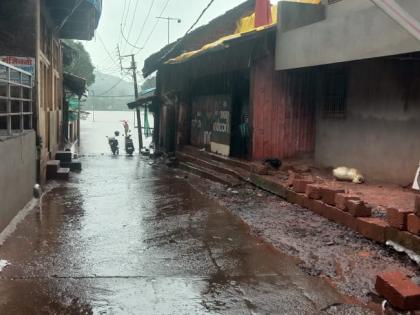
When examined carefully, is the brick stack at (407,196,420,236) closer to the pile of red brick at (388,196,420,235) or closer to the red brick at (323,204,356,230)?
the pile of red brick at (388,196,420,235)

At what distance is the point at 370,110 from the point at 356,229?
3732mm

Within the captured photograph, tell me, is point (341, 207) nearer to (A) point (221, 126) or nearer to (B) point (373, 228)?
(B) point (373, 228)

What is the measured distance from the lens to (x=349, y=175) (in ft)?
30.6

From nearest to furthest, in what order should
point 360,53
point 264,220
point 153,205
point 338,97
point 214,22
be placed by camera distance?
point 264,220 → point 360,53 → point 153,205 → point 338,97 → point 214,22

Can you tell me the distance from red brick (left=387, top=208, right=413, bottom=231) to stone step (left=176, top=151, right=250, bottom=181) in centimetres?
552

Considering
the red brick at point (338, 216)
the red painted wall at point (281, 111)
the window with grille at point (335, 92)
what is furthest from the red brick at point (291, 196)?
the red painted wall at point (281, 111)

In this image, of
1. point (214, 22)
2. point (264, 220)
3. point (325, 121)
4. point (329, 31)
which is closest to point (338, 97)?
point (325, 121)

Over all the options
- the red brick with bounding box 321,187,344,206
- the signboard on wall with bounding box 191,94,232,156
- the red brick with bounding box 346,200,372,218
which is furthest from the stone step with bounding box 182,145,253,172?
the red brick with bounding box 346,200,372,218

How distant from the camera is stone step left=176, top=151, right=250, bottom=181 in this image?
11.6 m

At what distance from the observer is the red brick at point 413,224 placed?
5285 mm

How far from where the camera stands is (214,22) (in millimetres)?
19859

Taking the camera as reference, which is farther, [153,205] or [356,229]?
[153,205]

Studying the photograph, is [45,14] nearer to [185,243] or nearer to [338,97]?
[338,97]

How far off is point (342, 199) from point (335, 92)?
471 centimetres
